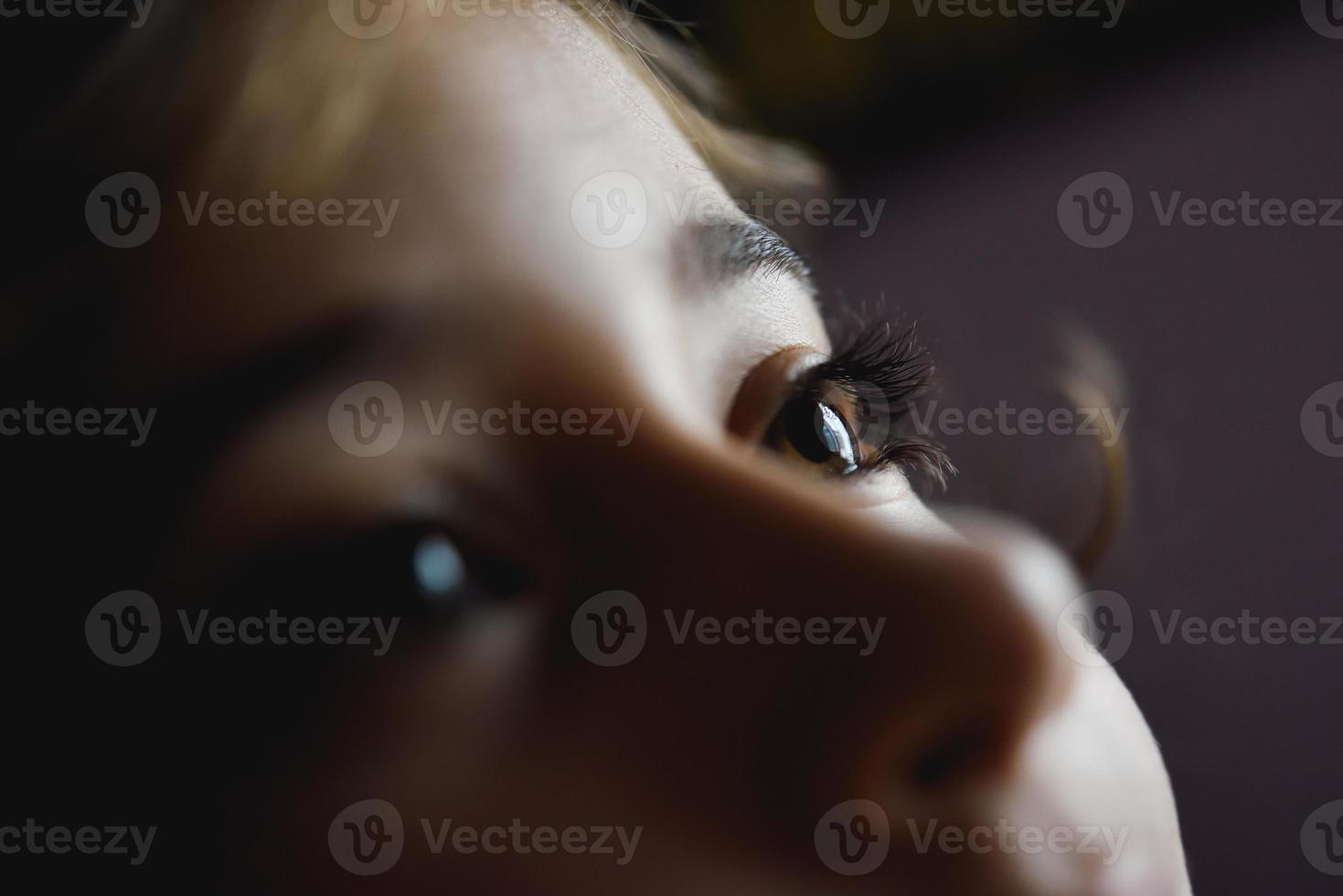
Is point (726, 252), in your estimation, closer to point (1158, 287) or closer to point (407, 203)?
point (407, 203)

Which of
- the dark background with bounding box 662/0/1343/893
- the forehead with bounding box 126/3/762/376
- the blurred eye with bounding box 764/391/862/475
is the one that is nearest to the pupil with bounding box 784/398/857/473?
the blurred eye with bounding box 764/391/862/475

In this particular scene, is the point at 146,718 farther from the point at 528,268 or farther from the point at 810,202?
the point at 810,202

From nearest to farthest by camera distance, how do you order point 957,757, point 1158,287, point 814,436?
point 957,757, point 814,436, point 1158,287

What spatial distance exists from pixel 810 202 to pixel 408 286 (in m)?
0.60

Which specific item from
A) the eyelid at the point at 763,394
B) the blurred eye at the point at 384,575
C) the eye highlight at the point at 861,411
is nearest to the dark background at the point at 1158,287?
the eye highlight at the point at 861,411

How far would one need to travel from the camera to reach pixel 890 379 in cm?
51

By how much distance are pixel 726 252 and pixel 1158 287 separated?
2.56 ft

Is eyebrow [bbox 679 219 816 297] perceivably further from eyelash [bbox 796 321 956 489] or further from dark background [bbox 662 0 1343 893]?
dark background [bbox 662 0 1343 893]

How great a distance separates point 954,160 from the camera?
1.22 m

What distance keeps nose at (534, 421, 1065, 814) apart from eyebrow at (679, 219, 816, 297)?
0.07 metres

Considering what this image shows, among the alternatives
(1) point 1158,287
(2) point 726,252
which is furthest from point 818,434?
(1) point 1158,287

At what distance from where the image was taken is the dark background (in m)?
0.87

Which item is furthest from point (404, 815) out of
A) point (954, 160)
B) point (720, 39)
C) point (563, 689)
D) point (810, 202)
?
point (954, 160)

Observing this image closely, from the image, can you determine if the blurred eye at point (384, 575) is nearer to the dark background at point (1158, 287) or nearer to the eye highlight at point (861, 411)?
the eye highlight at point (861, 411)
